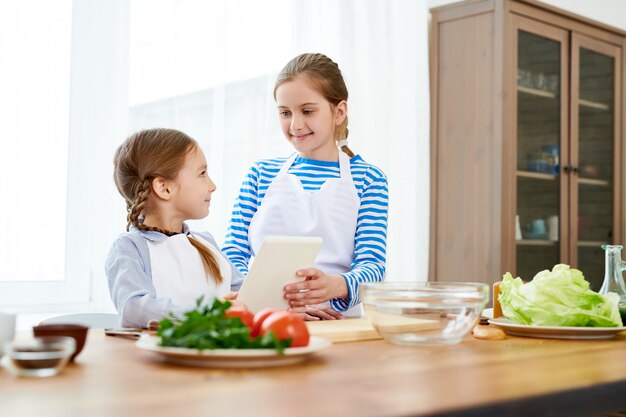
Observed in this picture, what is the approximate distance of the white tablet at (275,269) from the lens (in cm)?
143

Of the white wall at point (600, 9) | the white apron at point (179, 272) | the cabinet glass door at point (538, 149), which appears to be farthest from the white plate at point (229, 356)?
the white wall at point (600, 9)

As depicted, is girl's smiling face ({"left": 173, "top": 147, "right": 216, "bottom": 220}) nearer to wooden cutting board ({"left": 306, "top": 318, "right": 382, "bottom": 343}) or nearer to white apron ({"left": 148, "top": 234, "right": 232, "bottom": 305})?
white apron ({"left": 148, "top": 234, "right": 232, "bottom": 305})

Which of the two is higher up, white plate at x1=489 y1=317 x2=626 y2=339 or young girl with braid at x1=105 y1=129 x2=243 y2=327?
young girl with braid at x1=105 y1=129 x2=243 y2=327

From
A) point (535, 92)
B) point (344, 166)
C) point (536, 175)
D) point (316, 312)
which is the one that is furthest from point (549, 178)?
point (316, 312)

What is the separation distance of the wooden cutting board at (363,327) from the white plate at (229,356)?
0.82ft

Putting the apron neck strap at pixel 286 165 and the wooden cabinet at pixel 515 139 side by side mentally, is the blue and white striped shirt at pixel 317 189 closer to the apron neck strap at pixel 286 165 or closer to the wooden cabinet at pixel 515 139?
the apron neck strap at pixel 286 165

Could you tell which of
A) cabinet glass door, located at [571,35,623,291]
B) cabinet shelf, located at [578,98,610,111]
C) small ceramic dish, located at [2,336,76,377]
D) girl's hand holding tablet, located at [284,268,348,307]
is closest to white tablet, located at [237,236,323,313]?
girl's hand holding tablet, located at [284,268,348,307]

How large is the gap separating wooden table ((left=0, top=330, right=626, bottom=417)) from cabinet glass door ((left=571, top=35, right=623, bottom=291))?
3110 mm

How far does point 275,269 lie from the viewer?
1493 millimetres

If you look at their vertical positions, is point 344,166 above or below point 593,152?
below

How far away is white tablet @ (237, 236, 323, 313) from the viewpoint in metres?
1.43

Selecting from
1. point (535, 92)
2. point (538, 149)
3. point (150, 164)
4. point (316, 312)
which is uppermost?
point (535, 92)

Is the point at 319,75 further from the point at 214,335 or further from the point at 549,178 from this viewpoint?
the point at 549,178

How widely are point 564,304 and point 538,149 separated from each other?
8.42ft
